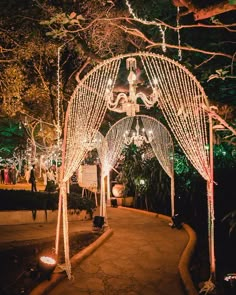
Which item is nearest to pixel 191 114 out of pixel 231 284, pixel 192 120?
pixel 192 120

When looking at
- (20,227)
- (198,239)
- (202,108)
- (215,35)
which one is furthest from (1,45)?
(198,239)

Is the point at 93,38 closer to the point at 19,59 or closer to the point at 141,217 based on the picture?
the point at 19,59

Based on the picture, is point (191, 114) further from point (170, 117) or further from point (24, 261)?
point (24, 261)

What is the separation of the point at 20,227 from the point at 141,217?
14.5 feet

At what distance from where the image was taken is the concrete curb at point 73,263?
4953 mm

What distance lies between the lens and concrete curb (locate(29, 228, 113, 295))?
4.95 metres

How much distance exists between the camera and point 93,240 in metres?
8.08

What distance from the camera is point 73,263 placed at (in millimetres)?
6250

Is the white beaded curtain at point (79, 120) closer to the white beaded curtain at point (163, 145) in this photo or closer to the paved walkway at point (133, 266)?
the paved walkway at point (133, 266)

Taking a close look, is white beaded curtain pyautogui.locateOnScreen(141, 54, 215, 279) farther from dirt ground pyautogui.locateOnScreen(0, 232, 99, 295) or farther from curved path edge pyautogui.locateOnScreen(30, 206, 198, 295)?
dirt ground pyautogui.locateOnScreen(0, 232, 99, 295)

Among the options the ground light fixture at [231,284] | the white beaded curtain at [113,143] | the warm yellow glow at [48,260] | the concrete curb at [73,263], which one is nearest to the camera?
the ground light fixture at [231,284]

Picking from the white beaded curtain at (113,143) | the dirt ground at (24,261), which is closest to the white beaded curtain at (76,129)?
the dirt ground at (24,261)

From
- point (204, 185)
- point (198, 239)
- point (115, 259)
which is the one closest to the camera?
point (115, 259)

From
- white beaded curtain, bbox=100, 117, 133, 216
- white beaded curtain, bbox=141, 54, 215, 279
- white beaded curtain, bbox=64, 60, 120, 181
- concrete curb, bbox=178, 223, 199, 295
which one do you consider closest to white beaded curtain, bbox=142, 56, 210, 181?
white beaded curtain, bbox=141, 54, 215, 279
